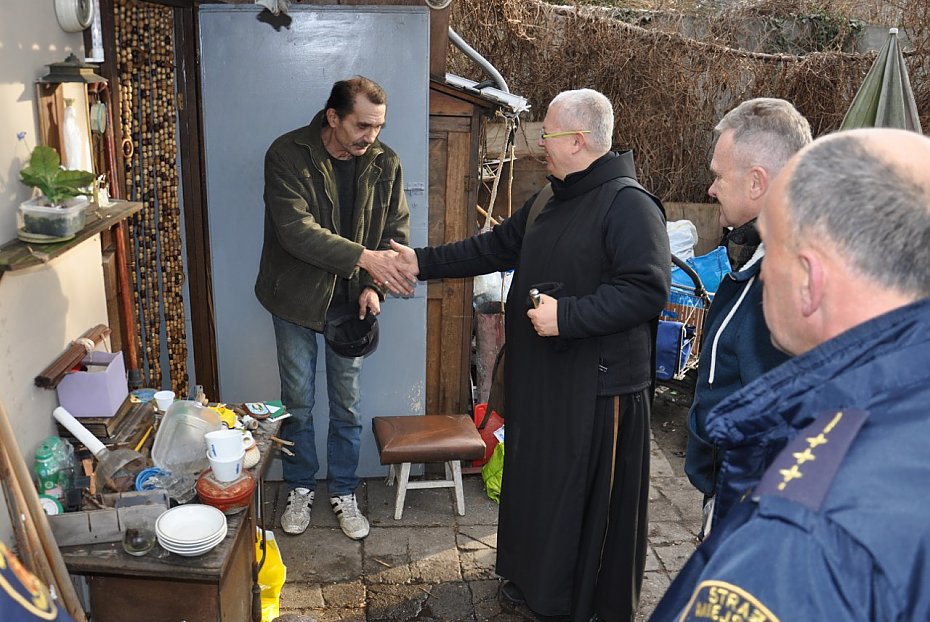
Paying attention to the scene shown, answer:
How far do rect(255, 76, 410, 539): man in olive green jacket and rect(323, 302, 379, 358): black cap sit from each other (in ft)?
0.15

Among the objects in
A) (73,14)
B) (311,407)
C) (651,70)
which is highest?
(651,70)

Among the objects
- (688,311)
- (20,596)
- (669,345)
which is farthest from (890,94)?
(20,596)

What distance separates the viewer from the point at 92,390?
2.86 metres

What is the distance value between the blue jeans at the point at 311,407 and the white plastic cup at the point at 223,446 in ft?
4.48

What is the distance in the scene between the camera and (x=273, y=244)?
4.07 metres

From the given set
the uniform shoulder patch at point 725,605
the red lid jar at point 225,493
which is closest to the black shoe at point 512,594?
the red lid jar at point 225,493

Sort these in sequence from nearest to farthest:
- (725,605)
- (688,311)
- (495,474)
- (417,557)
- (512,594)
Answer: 1. (725,605)
2. (512,594)
3. (417,557)
4. (495,474)
5. (688,311)

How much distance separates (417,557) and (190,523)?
1788 millimetres

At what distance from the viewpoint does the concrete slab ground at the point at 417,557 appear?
145 inches

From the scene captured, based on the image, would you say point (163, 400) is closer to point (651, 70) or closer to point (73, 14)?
point (73, 14)

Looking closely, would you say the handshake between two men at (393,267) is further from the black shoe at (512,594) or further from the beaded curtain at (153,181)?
the black shoe at (512,594)

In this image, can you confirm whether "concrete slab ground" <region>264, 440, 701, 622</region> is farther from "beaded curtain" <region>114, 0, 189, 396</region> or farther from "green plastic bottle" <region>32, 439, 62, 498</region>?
"green plastic bottle" <region>32, 439, 62, 498</region>

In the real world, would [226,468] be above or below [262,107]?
below

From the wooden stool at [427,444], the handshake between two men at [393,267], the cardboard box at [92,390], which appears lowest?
the wooden stool at [427,444]
